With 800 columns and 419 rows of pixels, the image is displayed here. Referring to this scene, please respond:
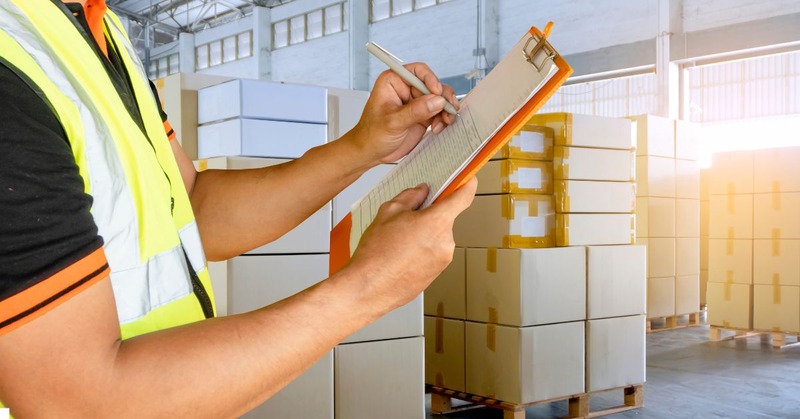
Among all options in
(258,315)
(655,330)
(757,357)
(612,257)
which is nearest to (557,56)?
(258,315)

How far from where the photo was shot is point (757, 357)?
6.70 meters

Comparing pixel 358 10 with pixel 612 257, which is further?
pixel 358 10

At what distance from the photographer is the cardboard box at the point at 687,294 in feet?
27.4

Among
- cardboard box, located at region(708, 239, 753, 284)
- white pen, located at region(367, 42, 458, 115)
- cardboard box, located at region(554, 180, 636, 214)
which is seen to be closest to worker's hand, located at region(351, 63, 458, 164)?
white pen, located at region(367, 42, 458, 115)

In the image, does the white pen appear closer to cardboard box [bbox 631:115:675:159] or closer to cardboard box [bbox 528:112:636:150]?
cardboard box [bbox 528:112:636:150]

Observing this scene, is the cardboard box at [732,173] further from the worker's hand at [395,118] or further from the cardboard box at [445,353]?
the worker's hand at [395,118]

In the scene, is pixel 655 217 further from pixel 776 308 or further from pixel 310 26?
pixel 310 26

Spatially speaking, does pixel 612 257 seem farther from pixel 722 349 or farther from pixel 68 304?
pixel 68 304

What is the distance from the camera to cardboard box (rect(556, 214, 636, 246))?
454 cm

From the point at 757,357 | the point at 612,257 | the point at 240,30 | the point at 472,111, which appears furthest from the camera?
→ the point at 240,30

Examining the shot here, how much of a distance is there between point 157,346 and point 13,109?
0.26 m

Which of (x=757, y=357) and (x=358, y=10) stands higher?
(x=358, y=10)

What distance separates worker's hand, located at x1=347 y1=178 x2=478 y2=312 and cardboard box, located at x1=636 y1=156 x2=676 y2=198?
7492 mm

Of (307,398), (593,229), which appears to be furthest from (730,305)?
(307,398)
